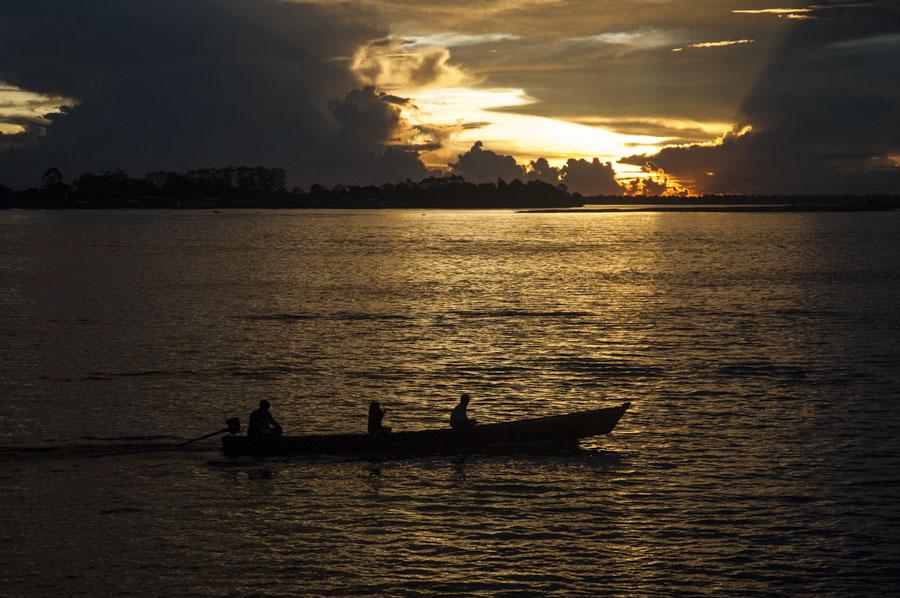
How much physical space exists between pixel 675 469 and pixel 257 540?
13.8 m

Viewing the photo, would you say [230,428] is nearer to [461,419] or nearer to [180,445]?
[180,445]

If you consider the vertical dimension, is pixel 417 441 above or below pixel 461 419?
below

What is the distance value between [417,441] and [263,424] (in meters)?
5.22

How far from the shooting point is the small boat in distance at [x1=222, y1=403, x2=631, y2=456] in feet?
107

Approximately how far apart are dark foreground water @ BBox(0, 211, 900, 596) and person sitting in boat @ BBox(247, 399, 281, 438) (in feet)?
3.72

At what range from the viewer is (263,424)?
32594 millimetres

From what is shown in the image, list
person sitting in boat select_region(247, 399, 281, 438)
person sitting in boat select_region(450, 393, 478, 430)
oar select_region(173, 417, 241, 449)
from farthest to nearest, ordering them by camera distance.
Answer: person sitting in boat select_region(450, 393, 478, 430) → person sitting in boat select_region(247, 399, 281, 438) → oar select_region(173, 417, 241, 449)

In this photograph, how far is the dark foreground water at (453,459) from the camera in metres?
23.4

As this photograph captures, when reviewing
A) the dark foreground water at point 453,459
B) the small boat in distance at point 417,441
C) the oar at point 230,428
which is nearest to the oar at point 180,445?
the oar at point 230,428

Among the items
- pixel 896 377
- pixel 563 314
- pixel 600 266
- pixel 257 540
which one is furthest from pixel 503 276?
pixel 257 540

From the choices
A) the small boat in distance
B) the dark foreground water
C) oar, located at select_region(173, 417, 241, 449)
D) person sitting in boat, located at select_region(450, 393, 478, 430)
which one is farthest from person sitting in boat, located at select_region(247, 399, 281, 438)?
person sitting in boat, located at select_region(450, 393, 478, 430)

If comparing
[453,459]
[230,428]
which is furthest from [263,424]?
[453,459]

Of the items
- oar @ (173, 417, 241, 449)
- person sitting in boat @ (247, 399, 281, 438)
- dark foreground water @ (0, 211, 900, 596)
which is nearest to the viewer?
dark foreground water @ (0, 211, 900, 596)

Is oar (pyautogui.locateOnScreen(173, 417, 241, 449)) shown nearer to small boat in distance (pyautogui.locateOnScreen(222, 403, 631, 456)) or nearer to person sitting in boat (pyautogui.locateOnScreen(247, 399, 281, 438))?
small boat in distance (pyautogui.locateOnScreen(222, 403, 631, 456))
